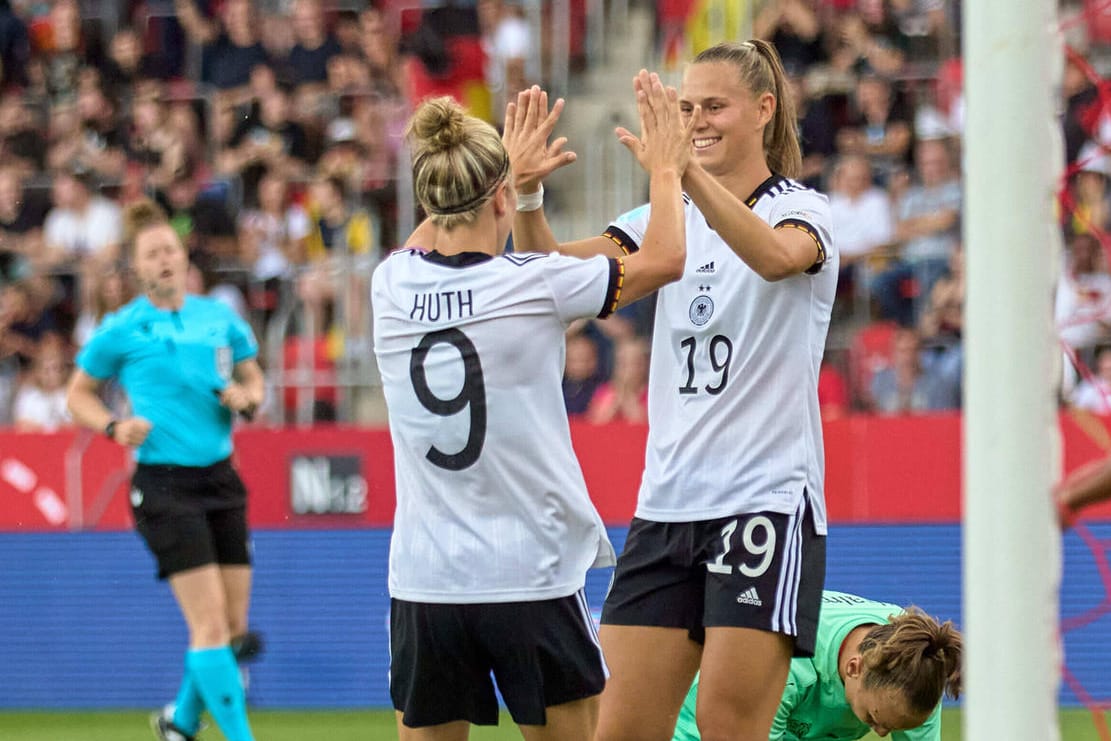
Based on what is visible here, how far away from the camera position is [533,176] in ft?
13.6

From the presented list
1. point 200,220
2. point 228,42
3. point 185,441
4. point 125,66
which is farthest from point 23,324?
point 185,441

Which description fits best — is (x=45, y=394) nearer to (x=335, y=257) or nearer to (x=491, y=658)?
(x=335, y=257)

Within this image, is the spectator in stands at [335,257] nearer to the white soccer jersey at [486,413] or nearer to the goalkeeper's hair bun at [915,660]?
the goalkeeper's hair bun at [915,660]

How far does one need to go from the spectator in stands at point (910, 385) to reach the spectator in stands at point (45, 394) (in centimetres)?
500

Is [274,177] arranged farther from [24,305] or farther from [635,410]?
[635,410]

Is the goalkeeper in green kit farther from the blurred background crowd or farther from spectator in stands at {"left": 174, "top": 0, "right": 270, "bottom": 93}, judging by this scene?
spectator in stands at {"left": 174, "top": 0, "right": 270, "bottom": 93}

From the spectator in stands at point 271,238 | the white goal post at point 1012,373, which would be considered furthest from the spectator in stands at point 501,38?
the white goal post at point 1012,373

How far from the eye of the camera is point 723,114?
4141mm

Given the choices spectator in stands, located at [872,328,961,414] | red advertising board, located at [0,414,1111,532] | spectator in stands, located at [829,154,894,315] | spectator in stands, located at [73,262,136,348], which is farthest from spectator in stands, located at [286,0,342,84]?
spectator in stands, located at [872,328,961,414]

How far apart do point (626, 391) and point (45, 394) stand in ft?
12.9

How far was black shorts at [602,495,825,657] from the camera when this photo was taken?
399cm

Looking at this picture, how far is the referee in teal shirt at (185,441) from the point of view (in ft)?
22.4

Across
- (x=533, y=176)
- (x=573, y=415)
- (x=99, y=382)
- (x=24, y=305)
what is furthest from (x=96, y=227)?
(x=533, y=176)

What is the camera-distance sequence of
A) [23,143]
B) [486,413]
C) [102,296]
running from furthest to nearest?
[23,143], [102,296], [486,413]
